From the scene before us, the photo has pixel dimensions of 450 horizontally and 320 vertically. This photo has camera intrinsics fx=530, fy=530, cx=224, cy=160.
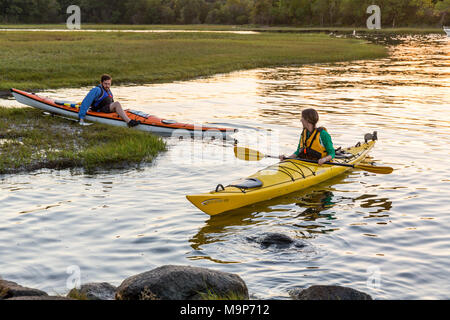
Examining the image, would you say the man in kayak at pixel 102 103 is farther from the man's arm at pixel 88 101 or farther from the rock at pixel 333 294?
the rock at pixel 333 294

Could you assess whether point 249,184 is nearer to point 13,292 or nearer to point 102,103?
point 13,292

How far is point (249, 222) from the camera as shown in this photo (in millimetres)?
8406

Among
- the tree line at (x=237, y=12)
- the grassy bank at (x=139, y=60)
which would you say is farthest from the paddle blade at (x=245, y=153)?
the tree line at (x=237, y=12)

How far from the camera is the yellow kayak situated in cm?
837

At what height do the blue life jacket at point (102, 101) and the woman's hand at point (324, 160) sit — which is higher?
the blue life jacket at point (102, 101)

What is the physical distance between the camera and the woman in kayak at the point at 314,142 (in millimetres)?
9905

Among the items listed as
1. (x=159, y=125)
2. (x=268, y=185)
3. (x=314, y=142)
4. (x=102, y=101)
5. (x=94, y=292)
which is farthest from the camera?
(x=102, y=101)

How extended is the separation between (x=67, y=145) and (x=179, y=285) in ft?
26.3

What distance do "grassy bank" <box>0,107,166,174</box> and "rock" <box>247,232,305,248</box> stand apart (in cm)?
487

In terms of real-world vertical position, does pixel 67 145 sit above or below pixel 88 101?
below

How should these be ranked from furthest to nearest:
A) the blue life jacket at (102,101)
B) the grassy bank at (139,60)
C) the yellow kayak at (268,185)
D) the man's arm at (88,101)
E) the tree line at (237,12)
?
the tree line at (237,12)
the grassy bank at (139,60)
the blue life jacket at (102,101)
the man's arm at (88,101)
the yellow kayak at (268,185)

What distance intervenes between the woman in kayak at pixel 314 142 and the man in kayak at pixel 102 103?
5.57m

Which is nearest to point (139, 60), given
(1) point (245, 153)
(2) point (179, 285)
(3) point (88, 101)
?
(3) point (88, 101)

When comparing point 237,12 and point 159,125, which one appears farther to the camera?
point 237,12
